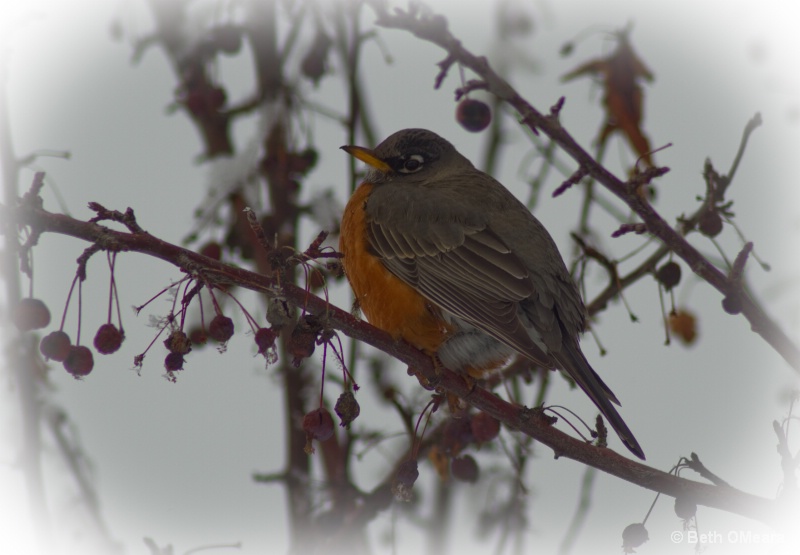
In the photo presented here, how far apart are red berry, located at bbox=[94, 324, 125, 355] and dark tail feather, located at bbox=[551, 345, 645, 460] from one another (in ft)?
5.11

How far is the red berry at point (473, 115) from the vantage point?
3.63 metres

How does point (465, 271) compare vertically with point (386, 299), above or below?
above

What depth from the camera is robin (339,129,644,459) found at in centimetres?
327

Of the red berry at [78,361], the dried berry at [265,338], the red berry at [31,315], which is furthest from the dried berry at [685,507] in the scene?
the red berry at [31,315]

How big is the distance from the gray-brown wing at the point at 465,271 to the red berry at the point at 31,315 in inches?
59.2

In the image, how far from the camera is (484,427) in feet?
10.9

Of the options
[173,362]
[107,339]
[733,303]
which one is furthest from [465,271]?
[107,339]

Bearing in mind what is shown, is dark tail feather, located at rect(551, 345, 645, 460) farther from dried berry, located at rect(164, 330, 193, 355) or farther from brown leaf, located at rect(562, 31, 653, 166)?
dried berry, located at rect(164, 330, 193, 355)

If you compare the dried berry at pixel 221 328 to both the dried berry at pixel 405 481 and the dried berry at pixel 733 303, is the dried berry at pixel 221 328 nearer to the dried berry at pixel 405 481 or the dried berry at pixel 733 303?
the dried berry at pixel 405 481

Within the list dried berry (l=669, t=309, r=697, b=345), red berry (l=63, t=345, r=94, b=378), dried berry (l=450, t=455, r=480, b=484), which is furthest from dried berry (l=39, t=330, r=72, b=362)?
dried berry (l=669, t=309, r=697, b=345)

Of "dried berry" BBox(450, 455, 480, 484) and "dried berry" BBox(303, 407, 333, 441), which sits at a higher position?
"dried berry" BBox(450, 455, 480, 484)

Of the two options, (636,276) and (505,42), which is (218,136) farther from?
(636,276)

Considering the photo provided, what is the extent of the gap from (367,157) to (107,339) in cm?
203

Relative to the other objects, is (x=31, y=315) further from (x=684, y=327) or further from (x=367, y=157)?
(x=684, y=327)
